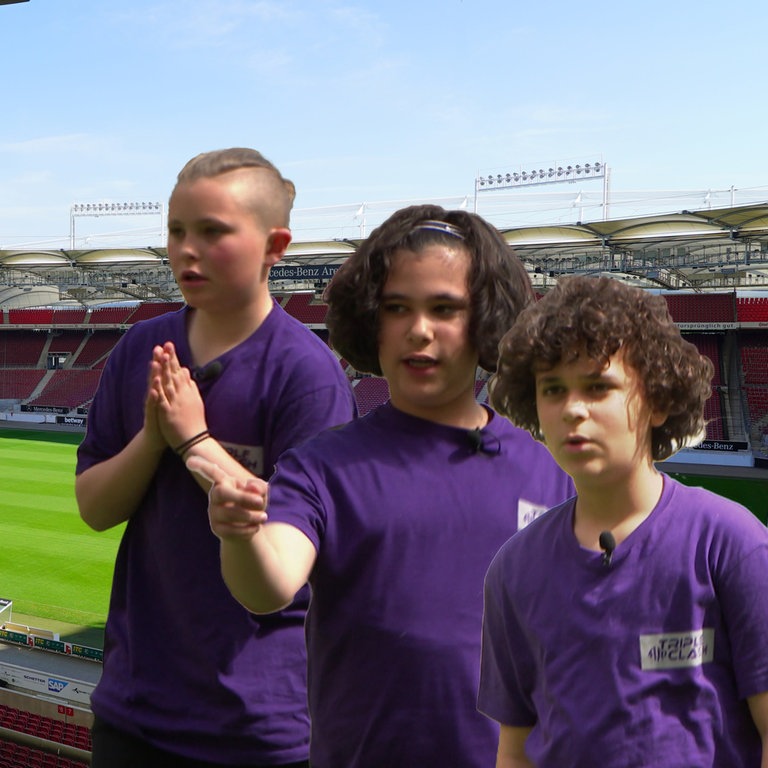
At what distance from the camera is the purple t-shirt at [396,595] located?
1.66 m

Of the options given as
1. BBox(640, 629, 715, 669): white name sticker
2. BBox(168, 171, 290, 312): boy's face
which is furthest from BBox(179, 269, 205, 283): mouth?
BBox(640, 629, 715, 669): white name sticker

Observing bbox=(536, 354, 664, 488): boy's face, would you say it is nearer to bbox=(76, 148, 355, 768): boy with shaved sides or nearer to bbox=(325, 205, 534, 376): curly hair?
bbox=(325, 205, 534, 376): curly hair

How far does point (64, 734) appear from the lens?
806 cm

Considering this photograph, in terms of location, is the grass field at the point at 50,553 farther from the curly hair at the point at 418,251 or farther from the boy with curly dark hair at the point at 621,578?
the boy with curly dark hair at the point at 621,578

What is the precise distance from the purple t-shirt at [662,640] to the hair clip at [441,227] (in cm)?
69

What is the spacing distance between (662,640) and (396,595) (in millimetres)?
512

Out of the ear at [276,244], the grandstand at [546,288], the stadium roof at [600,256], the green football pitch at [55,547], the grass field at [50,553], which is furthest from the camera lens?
the grandstand at [546,288]

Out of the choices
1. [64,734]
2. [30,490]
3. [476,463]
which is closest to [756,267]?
[30,490]

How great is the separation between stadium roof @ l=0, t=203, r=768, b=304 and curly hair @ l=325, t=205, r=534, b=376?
22365 mm

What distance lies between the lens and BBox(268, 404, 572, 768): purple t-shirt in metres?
1.66

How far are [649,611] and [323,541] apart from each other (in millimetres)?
608

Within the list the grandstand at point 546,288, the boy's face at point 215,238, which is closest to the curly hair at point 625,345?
the boy's face at point 215,238

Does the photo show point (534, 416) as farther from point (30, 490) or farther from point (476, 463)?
point (30, 490)

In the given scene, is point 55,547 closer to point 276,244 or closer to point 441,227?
point 276,244
